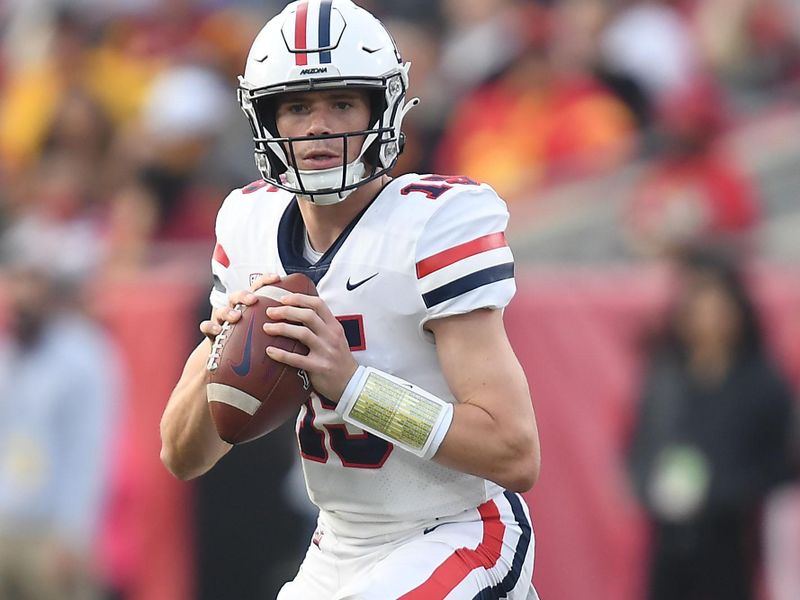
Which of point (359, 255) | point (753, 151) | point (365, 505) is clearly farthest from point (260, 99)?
point (753, 151)

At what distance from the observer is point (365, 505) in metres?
3.20

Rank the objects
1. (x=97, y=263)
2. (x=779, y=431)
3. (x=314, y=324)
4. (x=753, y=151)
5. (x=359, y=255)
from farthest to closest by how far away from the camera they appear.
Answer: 1. (x=753, y=151)
2. (x=97, y=263)
3. (x=779, y=431)
4. (x=359, y=255)
5. (x=314, y=324)

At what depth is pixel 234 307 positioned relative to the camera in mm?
3025

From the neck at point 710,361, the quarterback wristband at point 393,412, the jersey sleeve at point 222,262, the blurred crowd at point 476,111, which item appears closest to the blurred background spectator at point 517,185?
the blurred crowd at point 476,111

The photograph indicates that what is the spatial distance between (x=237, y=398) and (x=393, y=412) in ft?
1.04

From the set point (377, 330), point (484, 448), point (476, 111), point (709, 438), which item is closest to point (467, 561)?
point (484, 448)

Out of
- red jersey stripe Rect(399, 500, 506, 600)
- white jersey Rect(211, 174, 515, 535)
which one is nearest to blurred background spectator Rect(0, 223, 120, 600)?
white jersey Rect(211, 174, 515, 535)

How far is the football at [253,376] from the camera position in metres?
2.95

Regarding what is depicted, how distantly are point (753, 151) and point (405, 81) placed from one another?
4.23 metres

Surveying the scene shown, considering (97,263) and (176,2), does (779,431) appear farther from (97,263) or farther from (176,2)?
(176,2)

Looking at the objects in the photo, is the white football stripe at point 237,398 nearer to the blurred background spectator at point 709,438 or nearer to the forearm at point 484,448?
the forearm at point 484,448

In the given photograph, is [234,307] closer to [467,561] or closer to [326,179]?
[326,179]

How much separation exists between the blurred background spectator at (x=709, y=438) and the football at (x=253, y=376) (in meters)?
2.90

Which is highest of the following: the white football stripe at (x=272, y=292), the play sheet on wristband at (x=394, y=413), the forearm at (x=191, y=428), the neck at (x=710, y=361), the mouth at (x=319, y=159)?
the mouth at (x=319, y=159)
